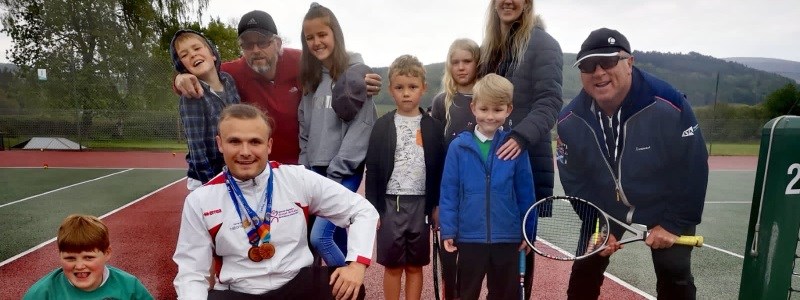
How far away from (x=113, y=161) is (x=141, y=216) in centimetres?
984

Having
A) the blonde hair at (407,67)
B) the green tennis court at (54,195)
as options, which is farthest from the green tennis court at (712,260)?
the green tennis court at (54,195)

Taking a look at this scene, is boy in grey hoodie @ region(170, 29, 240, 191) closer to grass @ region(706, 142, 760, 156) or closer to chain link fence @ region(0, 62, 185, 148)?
chain link fence @ region(0, 62, 185, 148)

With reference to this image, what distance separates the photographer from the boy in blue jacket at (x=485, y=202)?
9.06 ft

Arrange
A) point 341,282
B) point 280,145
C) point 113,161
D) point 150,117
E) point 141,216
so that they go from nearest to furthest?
point 341,282 < point 280,145 < point 141,216 < point 113,161 < point 150,117

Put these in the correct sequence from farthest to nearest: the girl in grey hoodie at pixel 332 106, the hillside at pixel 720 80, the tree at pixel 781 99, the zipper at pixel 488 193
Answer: the hillside at pixel 720 80, the tree at pixel 781 99, the girl in grey hoodie at pixel 332 106, the zipper at pixel 488 193

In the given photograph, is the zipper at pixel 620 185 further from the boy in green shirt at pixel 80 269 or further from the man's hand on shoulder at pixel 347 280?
the boy in green shirt at pixel 80 269

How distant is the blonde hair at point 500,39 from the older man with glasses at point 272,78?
65cm

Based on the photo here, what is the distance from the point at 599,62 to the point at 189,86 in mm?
2108

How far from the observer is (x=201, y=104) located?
2779 mm

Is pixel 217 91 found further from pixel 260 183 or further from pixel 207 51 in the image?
pixel 260 183

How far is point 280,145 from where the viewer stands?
10.2ft

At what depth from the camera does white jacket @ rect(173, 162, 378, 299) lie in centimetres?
218

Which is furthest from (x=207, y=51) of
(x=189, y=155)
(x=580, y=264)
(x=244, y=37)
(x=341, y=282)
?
(x=580, y=264)

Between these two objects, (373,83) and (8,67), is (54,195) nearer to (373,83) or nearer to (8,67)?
(373,83)
